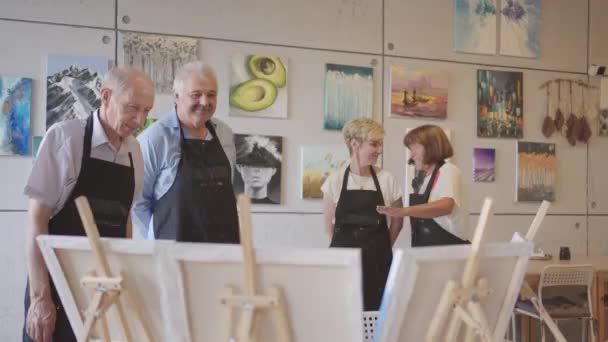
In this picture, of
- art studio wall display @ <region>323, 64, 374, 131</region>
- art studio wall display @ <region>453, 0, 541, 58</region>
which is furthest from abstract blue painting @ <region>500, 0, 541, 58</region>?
art studio wall display @ <region>323, 64, 374, 131</region>

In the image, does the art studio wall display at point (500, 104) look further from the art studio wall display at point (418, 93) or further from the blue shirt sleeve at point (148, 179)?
the blue shirt sleeve at point (148, 179)

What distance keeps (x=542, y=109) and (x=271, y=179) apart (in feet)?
7.41

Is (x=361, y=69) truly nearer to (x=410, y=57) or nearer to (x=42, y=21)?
(x=410, y=57)

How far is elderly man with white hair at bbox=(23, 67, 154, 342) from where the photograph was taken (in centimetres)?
152

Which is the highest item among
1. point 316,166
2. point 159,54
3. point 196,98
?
point 159,54

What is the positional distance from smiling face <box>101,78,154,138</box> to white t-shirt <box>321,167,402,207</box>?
3.95 ft

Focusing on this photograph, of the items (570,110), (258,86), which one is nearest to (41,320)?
(258,86)

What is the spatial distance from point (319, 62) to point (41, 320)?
251 cm

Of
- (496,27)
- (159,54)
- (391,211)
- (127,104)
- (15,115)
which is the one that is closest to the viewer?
(127,104)

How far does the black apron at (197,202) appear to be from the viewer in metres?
2.00

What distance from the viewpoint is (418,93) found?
374 cm

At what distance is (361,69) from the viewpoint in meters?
3.62

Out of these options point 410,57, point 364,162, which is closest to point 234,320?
point 364,162

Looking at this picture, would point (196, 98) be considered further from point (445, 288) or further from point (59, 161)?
point (445, 288)
